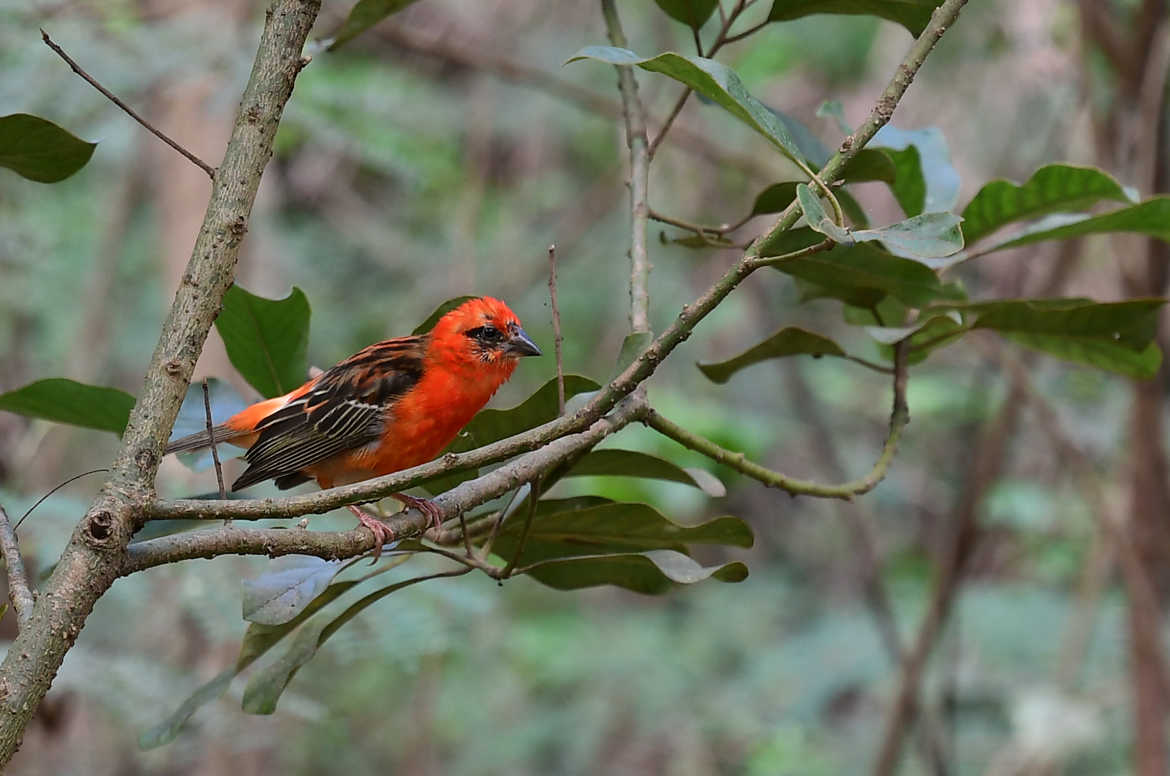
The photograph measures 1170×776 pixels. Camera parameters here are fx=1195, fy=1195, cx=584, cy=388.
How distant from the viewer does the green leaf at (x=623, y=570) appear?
1.87 meters

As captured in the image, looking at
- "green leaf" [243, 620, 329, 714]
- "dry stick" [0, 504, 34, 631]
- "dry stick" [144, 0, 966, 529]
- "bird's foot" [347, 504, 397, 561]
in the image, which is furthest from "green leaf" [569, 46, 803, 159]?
"green leaf" [243, 620, 329, 714]

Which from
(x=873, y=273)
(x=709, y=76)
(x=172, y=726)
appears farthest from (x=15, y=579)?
(x=873, y=273)

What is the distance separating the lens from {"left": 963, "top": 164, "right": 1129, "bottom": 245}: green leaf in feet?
7.45

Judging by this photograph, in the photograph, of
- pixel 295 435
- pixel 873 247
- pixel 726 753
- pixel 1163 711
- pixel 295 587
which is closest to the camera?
pixel 295 587

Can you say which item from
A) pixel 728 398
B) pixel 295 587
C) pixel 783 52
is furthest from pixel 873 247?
pixel 728 398

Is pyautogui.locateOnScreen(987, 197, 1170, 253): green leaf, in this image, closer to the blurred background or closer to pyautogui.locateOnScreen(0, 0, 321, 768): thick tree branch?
pyautogui.locateOnScreen(0, 0, 321, 768): thick tree branch

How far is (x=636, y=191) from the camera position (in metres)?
2.10

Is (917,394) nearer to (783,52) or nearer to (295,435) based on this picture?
(783,52)

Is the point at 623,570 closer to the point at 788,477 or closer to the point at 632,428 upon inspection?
the point at 788,477

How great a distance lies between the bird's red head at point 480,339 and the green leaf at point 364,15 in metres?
0.84

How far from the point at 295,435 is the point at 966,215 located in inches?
64.7

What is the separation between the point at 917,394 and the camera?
692 cm

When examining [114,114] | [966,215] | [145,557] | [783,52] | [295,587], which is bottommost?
[145,557]

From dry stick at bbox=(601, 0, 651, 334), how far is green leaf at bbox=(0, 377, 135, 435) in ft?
2.79
